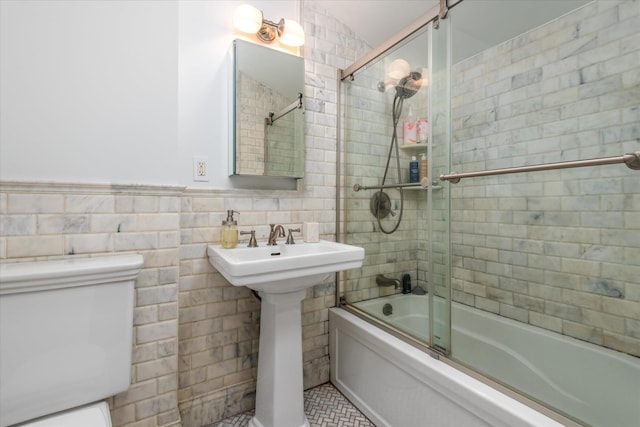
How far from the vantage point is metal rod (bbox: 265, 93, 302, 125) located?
5.27 ft

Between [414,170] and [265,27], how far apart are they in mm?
1129

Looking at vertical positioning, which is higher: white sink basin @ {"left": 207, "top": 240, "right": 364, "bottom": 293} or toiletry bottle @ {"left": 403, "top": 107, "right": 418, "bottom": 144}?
toiletry bottle @ {"left": 403, "top": 107, "right": 418, "bottom": 144}

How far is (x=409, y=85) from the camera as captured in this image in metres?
1.61

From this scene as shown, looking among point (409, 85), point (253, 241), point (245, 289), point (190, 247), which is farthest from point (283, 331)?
point (409, 85)

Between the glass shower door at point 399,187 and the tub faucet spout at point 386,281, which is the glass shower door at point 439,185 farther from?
the tub faucet spout at point 386,281

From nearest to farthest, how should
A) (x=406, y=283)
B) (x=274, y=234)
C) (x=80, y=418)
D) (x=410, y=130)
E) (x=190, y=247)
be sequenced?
(x=80, y=418), (x=190, y=247), (x=274, y=234), (x=410, y=130), (x=406, y=283)

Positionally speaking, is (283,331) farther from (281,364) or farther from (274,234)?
(274,234)

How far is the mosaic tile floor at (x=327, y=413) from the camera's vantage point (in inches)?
58.4

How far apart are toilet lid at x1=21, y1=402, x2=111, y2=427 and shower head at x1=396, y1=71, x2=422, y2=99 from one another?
187cm

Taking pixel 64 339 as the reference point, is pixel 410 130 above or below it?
above

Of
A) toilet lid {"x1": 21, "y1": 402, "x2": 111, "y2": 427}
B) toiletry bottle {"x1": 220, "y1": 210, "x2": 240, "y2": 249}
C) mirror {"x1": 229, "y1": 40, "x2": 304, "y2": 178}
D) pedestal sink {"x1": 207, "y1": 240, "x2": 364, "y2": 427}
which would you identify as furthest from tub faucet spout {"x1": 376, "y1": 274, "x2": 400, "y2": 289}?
toilet lid {"x1": 21, "y1": 402, "x2": 111, "y2": 427}

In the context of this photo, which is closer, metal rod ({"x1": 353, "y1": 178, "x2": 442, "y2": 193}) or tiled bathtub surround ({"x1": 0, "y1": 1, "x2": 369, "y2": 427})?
tiled bathtub surround ({"x1": 0, "y1": 1, "x2": 369, "y2": 427})

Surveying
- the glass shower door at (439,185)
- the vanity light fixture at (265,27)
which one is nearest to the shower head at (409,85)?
the glass shower door at (439,185)

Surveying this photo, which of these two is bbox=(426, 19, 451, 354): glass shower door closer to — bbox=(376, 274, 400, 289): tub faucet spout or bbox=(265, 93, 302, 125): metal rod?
bbox=(376, 274, 400, 289): tub faucet spout
